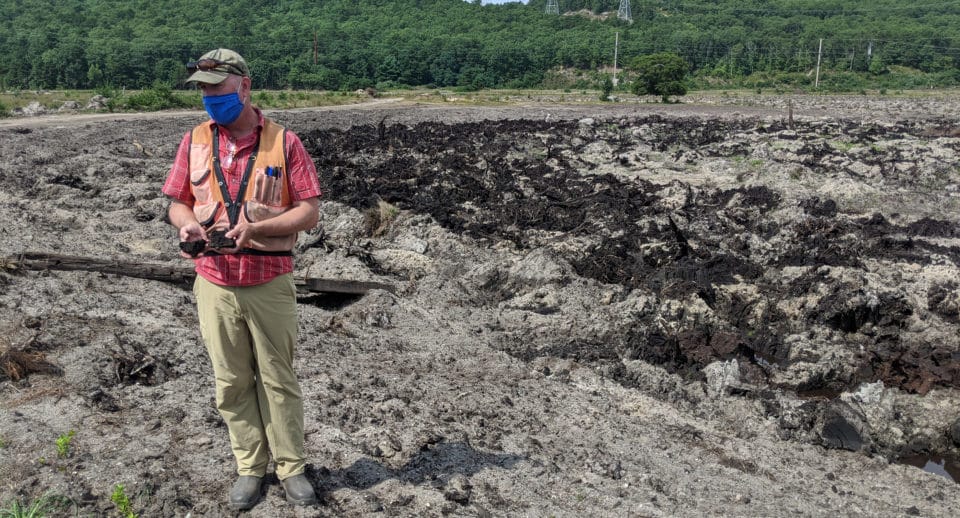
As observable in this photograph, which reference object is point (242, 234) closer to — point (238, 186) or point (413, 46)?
point (238, 186)

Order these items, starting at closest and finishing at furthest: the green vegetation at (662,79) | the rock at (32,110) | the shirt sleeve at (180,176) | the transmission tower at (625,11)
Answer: the shirt sleeve at (180,176) → the rock at (32,110) → the green vegetation at (662,79) → the transmission tower at (625,11)

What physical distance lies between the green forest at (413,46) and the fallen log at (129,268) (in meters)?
45.4

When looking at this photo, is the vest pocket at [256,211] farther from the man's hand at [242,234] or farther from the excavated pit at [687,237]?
the excavated pit at [687,237]

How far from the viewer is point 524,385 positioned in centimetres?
651

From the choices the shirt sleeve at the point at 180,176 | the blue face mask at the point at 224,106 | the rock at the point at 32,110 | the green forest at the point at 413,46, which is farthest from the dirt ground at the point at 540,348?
the green forest at the point at 413,46

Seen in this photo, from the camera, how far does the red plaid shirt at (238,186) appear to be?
3859 millimetres

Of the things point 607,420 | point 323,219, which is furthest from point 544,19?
point 607,420

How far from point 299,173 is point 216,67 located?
61cm

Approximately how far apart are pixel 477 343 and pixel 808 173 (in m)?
10.0

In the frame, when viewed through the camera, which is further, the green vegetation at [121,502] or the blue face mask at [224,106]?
the green vegetation at [121,502]

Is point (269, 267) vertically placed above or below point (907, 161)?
above

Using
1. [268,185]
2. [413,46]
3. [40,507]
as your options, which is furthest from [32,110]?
[413,46]

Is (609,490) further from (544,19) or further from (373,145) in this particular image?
(544,19)

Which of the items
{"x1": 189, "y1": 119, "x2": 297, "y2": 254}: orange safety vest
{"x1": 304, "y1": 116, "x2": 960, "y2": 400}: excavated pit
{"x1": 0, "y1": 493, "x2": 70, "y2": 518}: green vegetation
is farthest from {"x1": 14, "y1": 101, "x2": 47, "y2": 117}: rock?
{"x1": 189, "y1": 119, "x2": 297, "y2": 254}: orange safety vest
